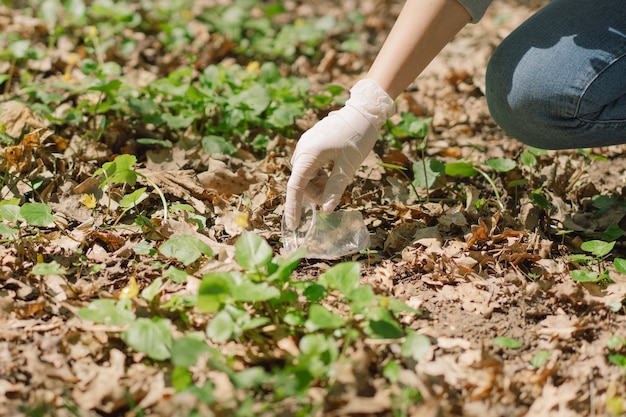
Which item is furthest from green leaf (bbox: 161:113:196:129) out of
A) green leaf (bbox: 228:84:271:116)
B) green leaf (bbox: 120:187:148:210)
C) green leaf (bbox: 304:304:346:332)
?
green leaf (bbox: 304:304:346:332)

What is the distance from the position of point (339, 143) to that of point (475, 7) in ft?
1.63

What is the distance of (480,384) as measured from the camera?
1352 millimetres

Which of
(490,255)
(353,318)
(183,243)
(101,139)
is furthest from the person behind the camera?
(101,139)

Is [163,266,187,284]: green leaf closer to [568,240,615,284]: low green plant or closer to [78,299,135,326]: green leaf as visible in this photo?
[78,299,135,326]: green leaf

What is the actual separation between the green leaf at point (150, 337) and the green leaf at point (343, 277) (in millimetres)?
366

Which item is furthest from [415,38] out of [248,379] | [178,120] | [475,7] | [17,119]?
[17,119]

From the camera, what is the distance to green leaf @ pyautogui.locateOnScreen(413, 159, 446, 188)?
7.02ft

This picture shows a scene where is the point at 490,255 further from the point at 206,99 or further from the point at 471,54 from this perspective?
the point at 471,54

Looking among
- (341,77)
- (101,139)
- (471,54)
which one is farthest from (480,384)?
(471,54)

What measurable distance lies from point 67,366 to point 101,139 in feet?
3.94

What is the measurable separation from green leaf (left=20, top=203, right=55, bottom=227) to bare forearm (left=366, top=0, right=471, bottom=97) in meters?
0.97

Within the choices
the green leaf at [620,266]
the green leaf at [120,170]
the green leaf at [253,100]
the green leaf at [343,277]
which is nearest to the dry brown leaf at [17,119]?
the green leaf at [120,170]

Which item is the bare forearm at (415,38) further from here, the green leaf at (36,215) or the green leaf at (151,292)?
the green leaf at (36,215)

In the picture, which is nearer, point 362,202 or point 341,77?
point 362,202
